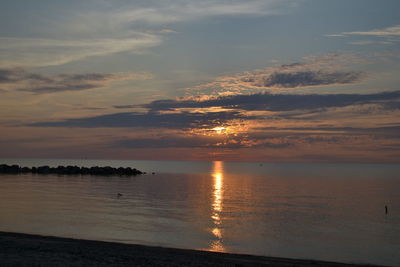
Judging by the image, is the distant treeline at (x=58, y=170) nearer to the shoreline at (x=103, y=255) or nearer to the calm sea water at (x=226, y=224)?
the calm sea water at (x=226, y=224)

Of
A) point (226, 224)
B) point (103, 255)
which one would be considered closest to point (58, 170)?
point (226, 224)

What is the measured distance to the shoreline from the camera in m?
19.4

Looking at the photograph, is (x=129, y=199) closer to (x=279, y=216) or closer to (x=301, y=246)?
(x=279, y=216)

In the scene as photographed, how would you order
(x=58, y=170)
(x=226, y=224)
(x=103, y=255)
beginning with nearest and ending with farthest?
(x=103, y=255)
(x=226, y=224)
(x=58, y=170)

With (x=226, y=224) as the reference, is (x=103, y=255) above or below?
above

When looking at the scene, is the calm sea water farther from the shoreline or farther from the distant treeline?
the distant treeline

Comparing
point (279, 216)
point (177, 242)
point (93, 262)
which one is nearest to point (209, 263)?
point (93, 262)

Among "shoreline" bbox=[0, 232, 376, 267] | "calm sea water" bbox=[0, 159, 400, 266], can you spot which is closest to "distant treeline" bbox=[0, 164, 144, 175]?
"calm sea water" bbox=[0, 159, 400, 266]

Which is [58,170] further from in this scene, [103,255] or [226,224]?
[103,255]

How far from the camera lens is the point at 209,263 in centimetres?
2114

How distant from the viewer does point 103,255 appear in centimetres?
2147

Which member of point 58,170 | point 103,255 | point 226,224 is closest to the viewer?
point 103,255

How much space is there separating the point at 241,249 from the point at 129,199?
33.5 metres

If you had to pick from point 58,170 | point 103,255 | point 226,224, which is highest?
point 58,170
